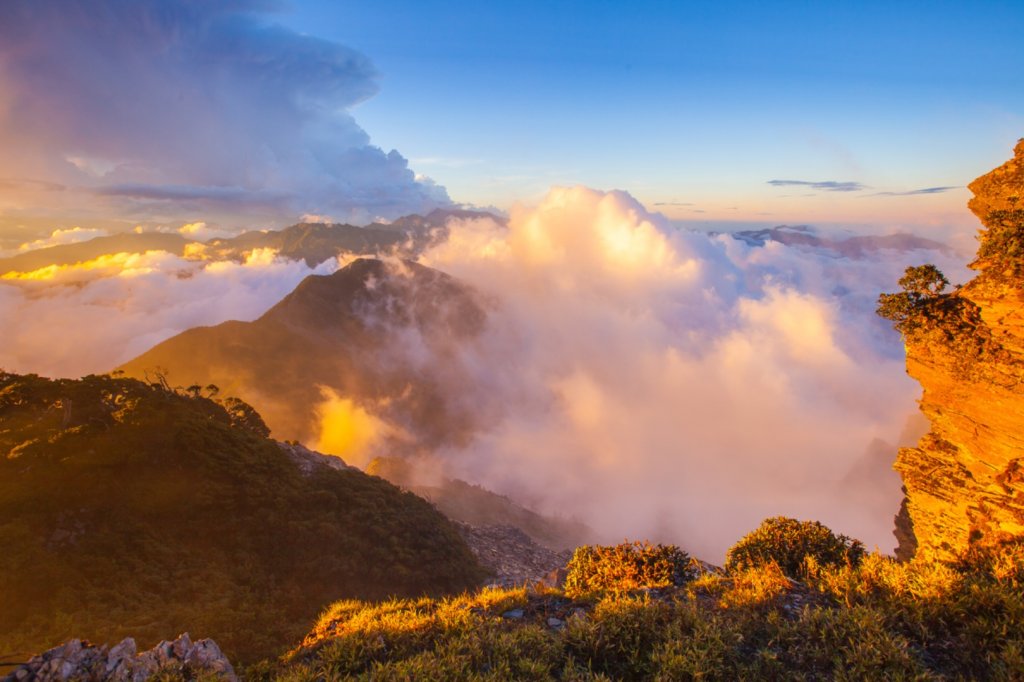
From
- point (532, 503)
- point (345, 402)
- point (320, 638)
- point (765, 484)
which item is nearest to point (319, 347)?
point (345, 402)

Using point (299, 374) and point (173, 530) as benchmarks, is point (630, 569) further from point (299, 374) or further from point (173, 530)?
point (299, 374)

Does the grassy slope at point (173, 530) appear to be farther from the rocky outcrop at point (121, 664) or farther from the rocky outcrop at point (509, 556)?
the rocky outcrop at point (121, 664)

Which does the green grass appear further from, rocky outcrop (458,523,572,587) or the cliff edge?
rocky outcrop (458,523,572,587)

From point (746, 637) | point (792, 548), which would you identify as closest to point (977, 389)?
point (792, 548)

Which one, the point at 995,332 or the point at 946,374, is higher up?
the point at 995,332

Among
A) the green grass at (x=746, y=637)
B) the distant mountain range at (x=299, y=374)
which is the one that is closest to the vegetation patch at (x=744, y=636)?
the green grass at (x=746, y=637)

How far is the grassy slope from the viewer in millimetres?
18766

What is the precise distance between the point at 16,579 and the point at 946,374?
3720 centimetres

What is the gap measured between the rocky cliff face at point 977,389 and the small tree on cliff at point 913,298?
0.05 meters

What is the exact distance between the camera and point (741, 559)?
1433cm

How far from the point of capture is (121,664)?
803cm

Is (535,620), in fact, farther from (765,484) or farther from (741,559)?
(765,484)

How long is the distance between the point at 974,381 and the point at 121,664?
75.8 feet

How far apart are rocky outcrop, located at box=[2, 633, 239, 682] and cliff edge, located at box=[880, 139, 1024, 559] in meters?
17.4
